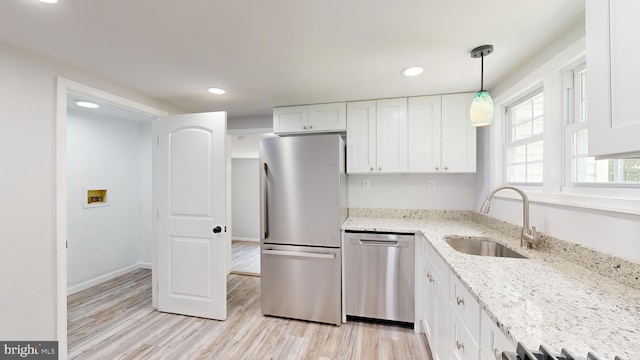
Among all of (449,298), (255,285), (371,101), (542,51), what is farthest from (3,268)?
(542,51)

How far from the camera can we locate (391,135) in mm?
2611

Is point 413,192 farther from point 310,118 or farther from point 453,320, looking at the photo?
point 453,320

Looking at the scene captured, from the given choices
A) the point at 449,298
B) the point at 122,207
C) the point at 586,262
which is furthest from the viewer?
the point at 122,207

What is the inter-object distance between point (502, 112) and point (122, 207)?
15.6 feet

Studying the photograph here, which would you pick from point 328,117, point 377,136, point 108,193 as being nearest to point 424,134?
point 377,136

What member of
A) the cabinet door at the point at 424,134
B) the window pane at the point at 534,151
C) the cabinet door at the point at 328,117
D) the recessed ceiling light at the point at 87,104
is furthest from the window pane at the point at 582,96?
the recessed ceiling light at the point at 87,104

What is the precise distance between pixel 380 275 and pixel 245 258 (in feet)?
9.47

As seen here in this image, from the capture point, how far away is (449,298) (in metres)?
1.41

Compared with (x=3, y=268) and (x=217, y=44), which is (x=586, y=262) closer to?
(x=217, y=44)

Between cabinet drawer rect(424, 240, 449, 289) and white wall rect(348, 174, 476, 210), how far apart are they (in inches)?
35.5

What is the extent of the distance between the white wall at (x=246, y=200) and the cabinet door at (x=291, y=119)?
304cm

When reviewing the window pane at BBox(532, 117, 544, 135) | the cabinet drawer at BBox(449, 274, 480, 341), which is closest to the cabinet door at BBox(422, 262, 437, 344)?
the cabinet drawer at BBox(449, 274, 480, 341)

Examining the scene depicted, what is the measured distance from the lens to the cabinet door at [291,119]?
279 centimetres

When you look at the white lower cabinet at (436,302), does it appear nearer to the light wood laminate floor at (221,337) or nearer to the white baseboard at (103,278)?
the light wood laminate floor at (221,337)
